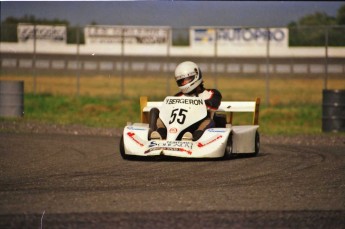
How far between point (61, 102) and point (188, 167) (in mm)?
17835

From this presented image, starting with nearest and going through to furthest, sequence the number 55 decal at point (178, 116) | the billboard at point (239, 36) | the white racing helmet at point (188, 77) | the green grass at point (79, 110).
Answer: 1. the number 55 decal at point (178, 116)
2. the white racing helmet at point (188, 77)
3. the green grass at point (79, 110)
4. the billboard at point (239, 36)

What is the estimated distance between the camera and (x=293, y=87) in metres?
41.5

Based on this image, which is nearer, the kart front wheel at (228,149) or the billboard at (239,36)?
the kart front wheel at (228,149)

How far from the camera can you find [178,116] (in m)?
14.0

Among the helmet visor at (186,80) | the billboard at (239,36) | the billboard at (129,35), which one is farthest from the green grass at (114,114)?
the billboard at (129,35)

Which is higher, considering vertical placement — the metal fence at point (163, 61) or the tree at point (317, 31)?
the tree at point (317, 31)

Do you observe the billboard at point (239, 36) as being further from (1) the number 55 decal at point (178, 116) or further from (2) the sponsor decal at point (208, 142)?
(2) the sponsor decal at point (208, 142)

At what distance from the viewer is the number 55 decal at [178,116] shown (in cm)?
1390

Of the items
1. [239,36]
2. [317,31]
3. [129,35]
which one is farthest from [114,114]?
[129,35]

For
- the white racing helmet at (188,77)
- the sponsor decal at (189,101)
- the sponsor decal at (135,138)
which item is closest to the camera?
the sponsor decal at (135,138)

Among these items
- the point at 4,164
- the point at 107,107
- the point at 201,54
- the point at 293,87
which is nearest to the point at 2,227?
the point at 4,164

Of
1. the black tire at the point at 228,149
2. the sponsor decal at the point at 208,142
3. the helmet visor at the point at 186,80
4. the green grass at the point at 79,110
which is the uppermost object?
the helmet visor at the point at 186,80

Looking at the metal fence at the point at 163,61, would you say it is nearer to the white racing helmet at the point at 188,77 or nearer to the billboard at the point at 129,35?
the billboard at the point at 129,35

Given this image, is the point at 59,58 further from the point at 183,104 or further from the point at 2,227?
the point at 2,227
